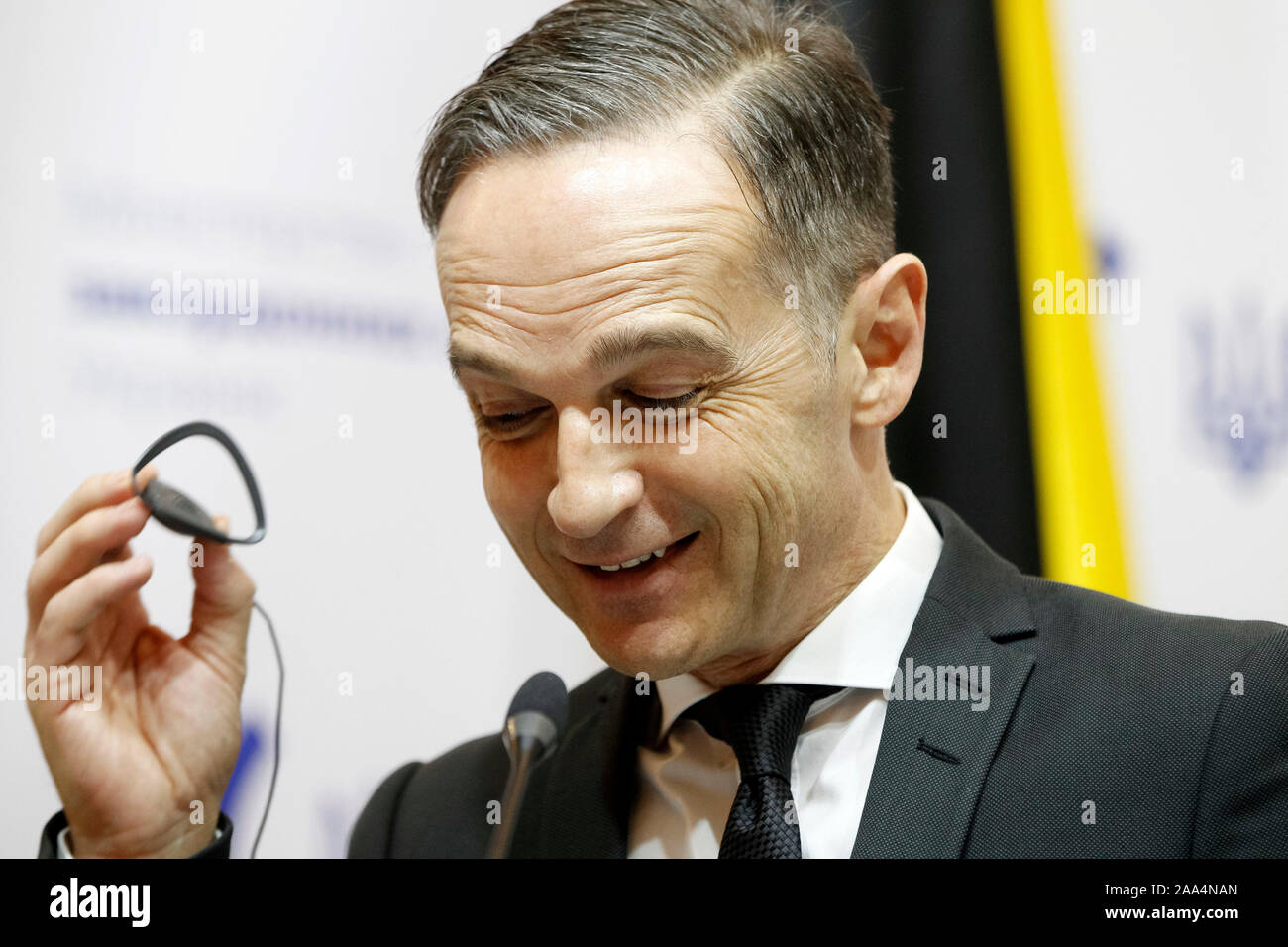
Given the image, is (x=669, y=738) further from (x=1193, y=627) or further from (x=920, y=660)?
(x=1193, y=627)

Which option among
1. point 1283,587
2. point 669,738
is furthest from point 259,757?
point 1283,587

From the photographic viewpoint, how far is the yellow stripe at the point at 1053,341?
6.83ft

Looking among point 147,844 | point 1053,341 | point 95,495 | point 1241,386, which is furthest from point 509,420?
point 1241,386

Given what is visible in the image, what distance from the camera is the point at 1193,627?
1.47 m

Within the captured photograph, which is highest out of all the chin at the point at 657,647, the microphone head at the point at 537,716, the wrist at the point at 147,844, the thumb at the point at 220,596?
the thumb at the point at 220,596

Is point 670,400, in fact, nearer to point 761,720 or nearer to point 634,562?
point 634,562

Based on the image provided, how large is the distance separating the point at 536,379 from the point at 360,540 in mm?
941

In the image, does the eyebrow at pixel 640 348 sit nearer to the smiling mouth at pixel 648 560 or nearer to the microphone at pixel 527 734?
the smiling mouth at pixel 648 560

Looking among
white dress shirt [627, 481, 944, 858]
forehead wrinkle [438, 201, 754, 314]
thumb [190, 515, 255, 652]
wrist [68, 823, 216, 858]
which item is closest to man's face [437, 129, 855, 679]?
forehead wrinkle [438, 201, 754, 314]

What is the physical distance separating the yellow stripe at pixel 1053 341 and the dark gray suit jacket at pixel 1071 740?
1.83 feet

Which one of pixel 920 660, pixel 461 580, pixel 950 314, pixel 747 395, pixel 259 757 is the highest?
pixel 950 314

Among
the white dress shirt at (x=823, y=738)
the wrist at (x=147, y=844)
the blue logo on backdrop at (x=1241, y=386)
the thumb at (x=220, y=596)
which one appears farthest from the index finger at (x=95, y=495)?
the blue logo on backdrop at (x=1241, y=386)

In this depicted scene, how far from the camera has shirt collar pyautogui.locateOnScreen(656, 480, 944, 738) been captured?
1500 mm

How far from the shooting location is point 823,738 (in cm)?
150
